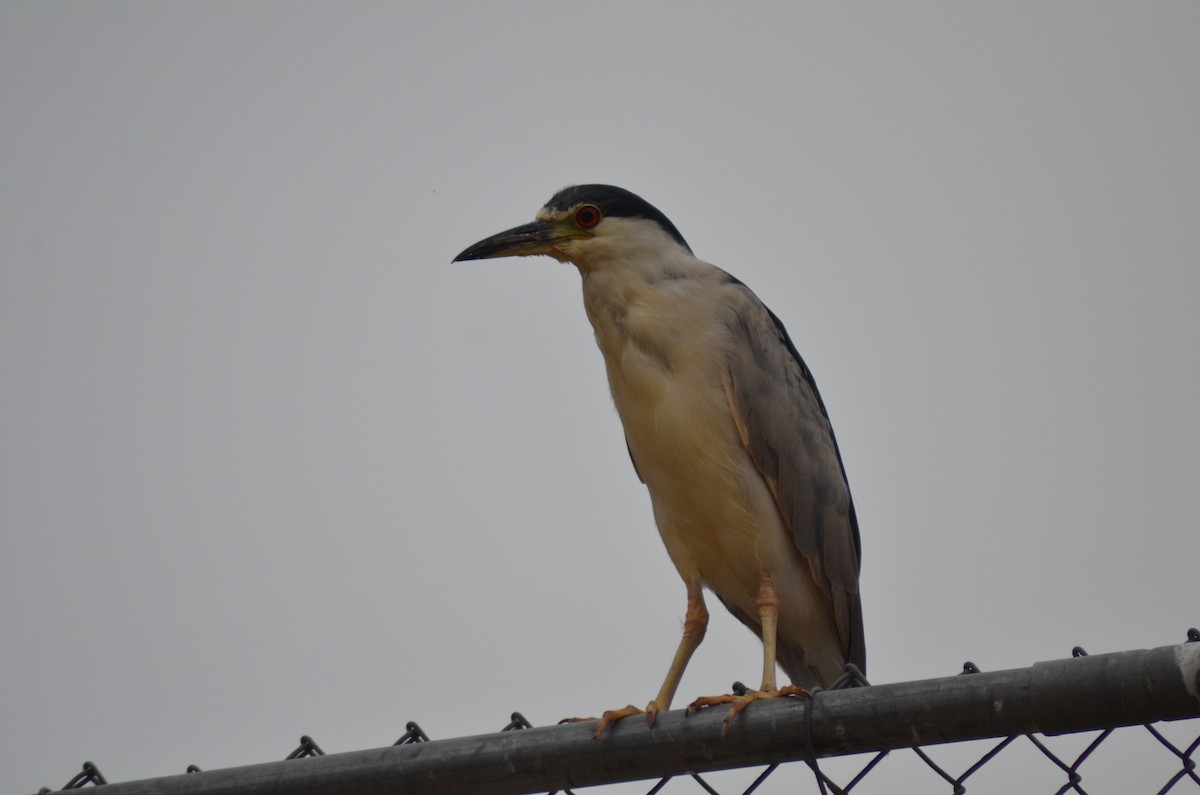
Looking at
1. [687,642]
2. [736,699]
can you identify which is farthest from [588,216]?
[736,699]

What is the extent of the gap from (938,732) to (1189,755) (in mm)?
401

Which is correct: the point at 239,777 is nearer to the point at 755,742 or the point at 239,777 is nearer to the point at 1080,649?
the point at 755,742

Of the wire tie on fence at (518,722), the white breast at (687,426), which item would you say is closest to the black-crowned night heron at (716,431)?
the white breast at (687,426)

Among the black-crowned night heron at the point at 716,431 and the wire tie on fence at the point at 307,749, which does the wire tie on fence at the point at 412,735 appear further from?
the black-crowned night heron at the point at 716,431

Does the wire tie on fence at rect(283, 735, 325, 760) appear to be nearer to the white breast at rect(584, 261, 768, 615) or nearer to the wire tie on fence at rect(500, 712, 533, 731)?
the wire tie on fence at rect(500, 712, 533, 731)

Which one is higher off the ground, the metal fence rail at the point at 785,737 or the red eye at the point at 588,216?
the red eye at the point at 588,216

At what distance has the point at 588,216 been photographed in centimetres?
459

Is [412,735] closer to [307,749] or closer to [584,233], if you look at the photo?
[307,749]

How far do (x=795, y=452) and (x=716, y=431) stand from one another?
0.37 meters

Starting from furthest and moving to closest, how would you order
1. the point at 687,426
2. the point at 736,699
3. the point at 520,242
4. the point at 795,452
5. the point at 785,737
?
the point at 520,242 → the point at 795,452 → the point at 687,426 → the point at 736,699 → the point at 785,737

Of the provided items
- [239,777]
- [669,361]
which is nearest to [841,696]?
[239,777]

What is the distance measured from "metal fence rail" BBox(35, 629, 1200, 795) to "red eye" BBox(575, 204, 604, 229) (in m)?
2.57

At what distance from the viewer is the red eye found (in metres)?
4.57

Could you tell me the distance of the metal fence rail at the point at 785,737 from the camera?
1.76 m
